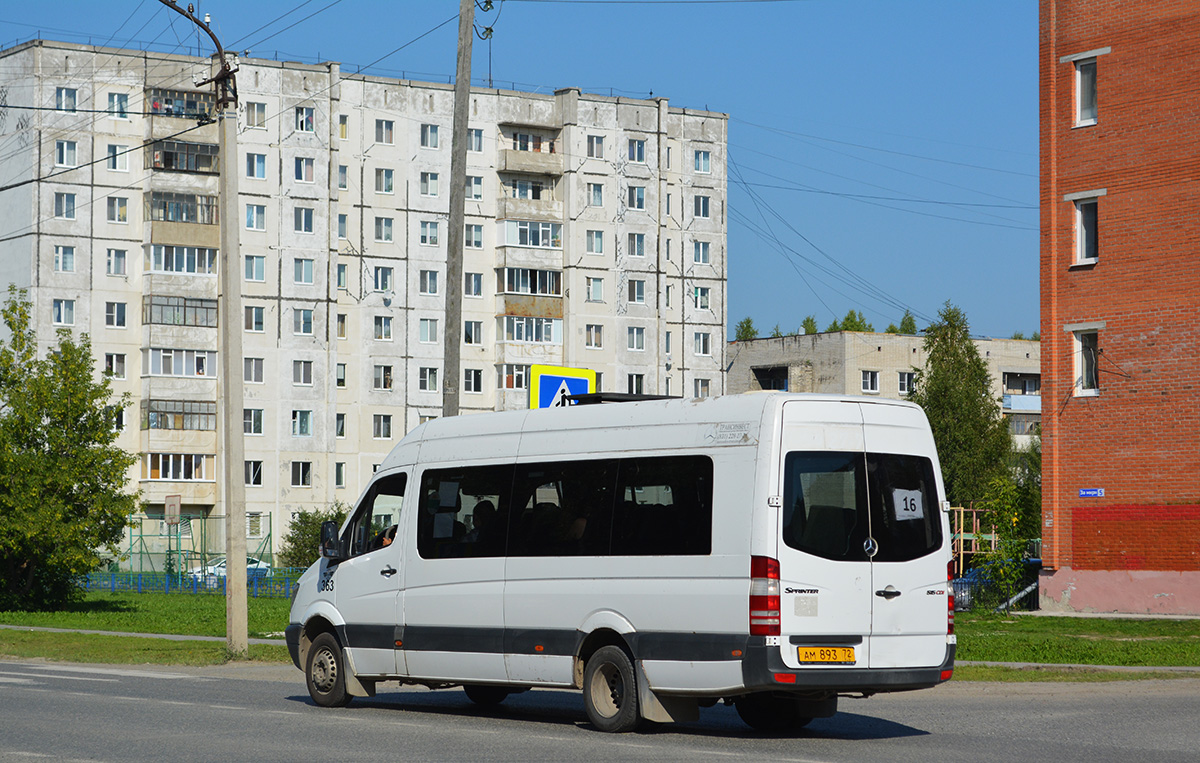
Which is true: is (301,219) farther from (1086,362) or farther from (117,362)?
(1086,362)

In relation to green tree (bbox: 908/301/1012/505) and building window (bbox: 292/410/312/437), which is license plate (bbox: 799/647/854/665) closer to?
green tree (bbox: 908/301/1012/505)

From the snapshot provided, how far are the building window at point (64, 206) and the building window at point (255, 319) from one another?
9591 millimetres

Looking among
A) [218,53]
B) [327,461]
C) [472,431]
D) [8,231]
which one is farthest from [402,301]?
[472,431]

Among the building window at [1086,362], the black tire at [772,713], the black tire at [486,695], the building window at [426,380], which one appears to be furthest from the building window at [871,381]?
the black tire at [772,713]

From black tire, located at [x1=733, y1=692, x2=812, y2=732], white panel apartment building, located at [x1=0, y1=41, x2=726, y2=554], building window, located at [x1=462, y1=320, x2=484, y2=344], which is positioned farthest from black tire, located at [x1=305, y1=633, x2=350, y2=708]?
building window, located at [x1=462, y1=320, x2=484, y2=344]

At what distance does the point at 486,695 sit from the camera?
1598 centimetres

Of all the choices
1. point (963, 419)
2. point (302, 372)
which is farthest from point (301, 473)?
point (963, 419)

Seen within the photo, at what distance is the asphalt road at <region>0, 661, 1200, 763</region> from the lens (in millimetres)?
11672

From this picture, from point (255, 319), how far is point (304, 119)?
34.6 ft

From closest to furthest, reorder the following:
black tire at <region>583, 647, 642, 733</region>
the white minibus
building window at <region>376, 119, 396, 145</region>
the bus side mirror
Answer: the white minibus < black tire at <region>583, 647, 642, 733</region> < the bus side mirror < building window at <region>376, 119, 396, 145</region>

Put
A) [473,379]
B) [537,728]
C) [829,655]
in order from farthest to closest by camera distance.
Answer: [473,379]
[537,728]
[829,655]

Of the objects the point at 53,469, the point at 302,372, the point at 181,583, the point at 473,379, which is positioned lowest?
the point at 181,583

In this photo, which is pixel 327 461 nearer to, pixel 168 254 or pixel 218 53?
pixel 168 254

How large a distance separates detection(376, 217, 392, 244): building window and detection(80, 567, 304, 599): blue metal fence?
2725 cm
